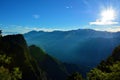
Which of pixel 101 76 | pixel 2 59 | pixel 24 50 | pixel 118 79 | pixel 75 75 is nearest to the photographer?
pixel 118 79

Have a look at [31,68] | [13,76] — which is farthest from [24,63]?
[13,76]

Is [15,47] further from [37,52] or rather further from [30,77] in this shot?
[37,52]

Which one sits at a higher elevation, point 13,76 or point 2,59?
point 2,59

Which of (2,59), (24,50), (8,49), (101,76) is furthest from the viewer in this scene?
(24,50)

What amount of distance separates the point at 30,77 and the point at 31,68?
486 cm

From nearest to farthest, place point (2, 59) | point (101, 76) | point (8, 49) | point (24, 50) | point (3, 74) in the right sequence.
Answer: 1. point (101, 76)
2. point (2, 59)
3. point (3, 74)
4. point (8, 49)
5. point (24, 50)

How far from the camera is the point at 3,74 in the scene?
30.1m

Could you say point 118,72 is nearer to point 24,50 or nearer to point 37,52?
point 24,50

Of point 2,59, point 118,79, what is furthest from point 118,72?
point 2,59

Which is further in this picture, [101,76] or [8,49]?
[8,49]

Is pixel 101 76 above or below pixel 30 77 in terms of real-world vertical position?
above

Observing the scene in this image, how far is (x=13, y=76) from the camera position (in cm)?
3138

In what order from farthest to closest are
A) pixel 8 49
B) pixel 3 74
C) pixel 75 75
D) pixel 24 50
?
1. pixel 24 50
2. pixel 8 49
3. pixel 75 75
4. pixel 3 74

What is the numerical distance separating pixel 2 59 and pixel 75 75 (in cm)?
6677
